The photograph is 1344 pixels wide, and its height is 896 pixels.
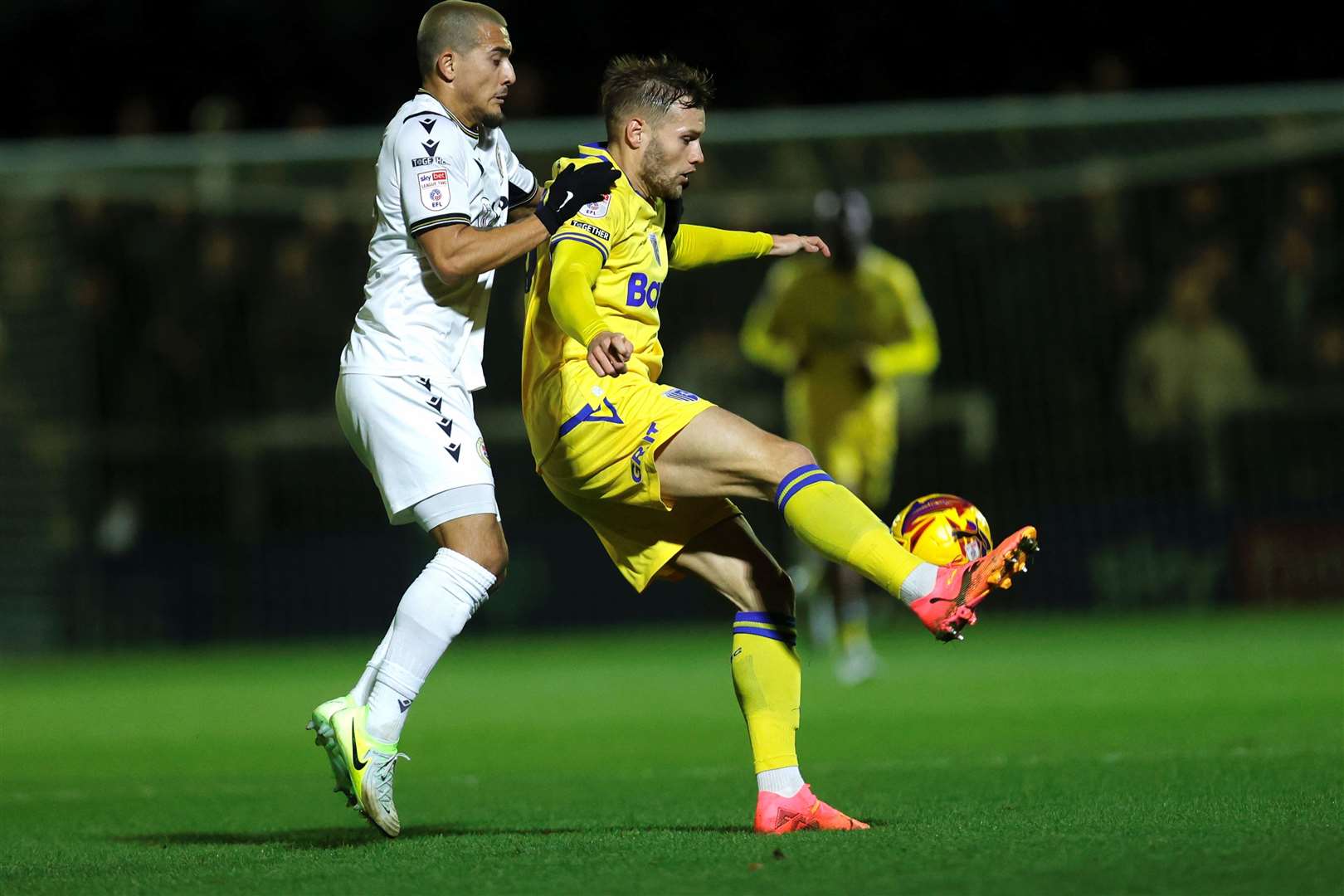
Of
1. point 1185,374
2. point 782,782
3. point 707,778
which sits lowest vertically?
point 707,778

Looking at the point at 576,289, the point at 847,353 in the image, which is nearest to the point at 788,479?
the point at 576,289

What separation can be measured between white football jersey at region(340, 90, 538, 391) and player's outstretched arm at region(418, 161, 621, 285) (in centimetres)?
5

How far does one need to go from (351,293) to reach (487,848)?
443 inches

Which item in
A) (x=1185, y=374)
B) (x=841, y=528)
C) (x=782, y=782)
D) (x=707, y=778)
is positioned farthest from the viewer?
(x=1185, y=374)

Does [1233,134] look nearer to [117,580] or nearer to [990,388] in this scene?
[990,388]

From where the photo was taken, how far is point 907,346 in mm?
10781

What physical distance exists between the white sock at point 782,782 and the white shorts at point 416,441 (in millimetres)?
1061

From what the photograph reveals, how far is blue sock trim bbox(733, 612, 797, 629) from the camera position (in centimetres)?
497

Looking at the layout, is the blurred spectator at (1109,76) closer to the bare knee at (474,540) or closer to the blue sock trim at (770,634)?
the blue sock trim at (770,634)

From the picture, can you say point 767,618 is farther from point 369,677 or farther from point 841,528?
point 369,677

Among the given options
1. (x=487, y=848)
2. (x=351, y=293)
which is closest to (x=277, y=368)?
(x=351, y=293)

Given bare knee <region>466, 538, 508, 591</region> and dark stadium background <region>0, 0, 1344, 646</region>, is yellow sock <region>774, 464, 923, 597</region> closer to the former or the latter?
bare knee <region>466, 538, 508, 591</region>

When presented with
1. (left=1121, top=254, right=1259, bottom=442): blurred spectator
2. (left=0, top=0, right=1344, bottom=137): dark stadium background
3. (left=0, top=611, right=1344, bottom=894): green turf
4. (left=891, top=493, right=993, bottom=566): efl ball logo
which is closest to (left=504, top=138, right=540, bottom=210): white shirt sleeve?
(left=891, top=493, right=993, bottom=566): efl ball logo

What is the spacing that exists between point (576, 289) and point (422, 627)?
1017 millimetres
